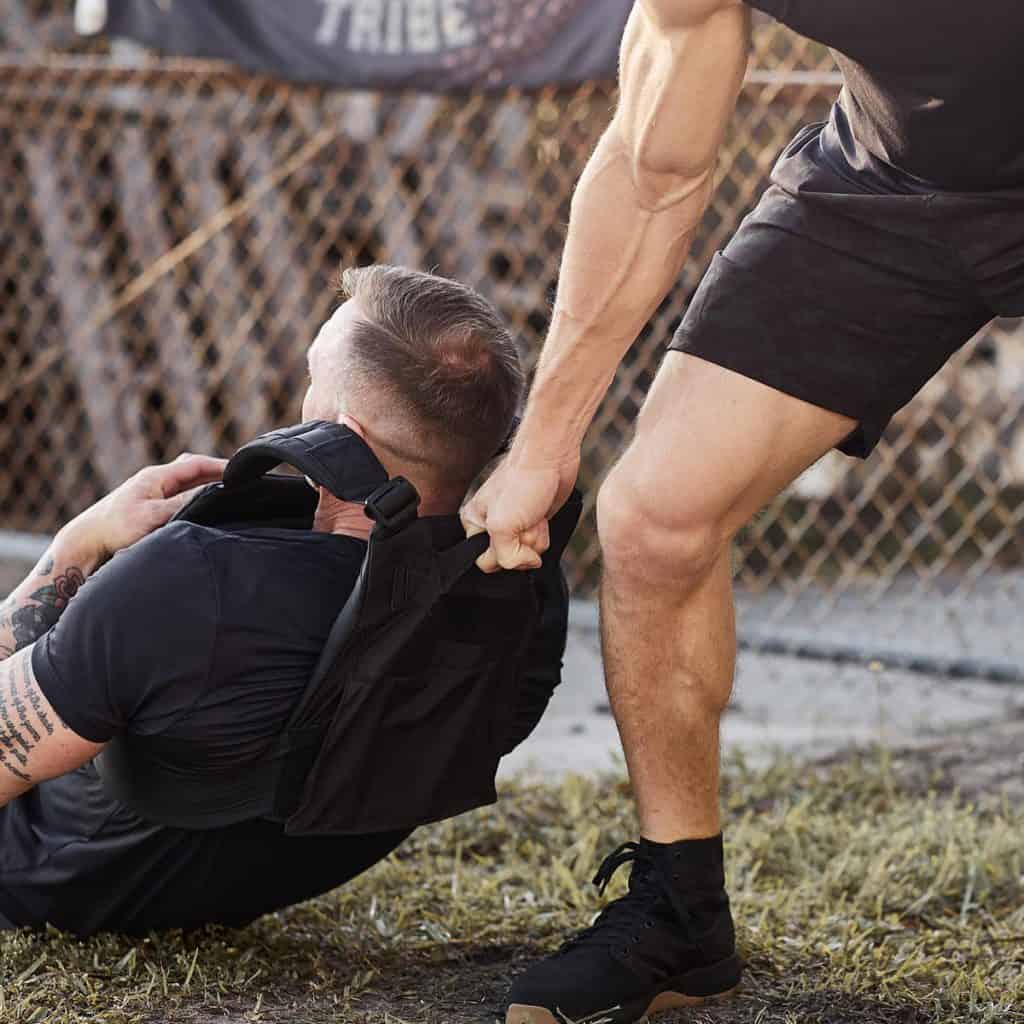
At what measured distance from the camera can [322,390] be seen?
212cm

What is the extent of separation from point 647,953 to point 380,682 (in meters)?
0.54

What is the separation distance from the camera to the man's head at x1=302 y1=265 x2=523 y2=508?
2068mm

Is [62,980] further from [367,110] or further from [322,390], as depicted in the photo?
[367,110]

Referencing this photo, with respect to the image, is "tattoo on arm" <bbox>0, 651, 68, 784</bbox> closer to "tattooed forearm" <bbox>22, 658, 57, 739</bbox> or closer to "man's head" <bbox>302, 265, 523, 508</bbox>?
"tattooed forearm" <bbox>22, 658, 57, 739</bbox>

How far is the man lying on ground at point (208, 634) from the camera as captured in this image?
6.31 feet

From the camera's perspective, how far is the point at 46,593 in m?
2.29

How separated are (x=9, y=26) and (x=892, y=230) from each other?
534cm

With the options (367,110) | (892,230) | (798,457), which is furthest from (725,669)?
(367,110)

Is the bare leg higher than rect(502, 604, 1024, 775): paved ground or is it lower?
higher

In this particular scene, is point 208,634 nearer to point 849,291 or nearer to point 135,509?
point 135,509

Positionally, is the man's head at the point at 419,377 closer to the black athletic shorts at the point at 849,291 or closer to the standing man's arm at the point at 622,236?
the standing man's arm at the point at 622,236

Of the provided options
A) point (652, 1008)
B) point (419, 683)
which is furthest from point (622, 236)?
point (652, 1008)

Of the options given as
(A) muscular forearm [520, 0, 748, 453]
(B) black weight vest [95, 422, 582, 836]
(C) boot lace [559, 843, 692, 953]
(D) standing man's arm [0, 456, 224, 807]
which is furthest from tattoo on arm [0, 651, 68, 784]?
(C) boot lace [559, 843, 692, 953]

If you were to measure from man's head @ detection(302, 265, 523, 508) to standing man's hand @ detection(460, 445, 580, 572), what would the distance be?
10 centimetres
